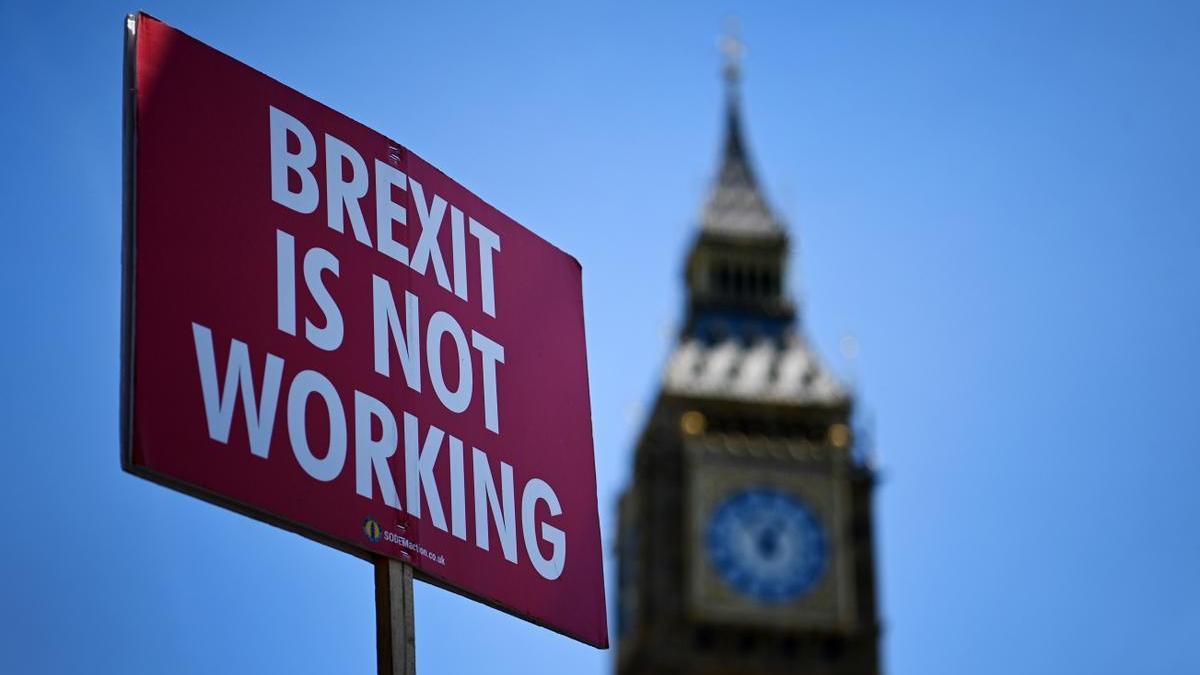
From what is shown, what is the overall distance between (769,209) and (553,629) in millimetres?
58915

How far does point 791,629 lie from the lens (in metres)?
57.7

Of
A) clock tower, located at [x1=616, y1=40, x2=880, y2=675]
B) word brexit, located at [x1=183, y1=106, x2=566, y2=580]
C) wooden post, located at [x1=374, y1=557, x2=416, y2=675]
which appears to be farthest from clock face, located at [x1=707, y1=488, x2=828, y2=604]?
wooden post, located at [x1=374, y1=557, x2=416, y2=675]

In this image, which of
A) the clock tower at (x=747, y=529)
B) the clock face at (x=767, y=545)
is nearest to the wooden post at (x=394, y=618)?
the clock tower at (x=747, y=529)

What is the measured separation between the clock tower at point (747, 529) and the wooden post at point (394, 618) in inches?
1943

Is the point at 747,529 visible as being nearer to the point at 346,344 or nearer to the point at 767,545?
the point at 767,545

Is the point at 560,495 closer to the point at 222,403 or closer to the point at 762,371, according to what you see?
the point at 222,403

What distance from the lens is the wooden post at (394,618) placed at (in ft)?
25.2

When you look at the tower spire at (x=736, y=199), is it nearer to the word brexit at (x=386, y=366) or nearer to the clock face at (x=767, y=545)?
the clock face at (x=767, y=545)

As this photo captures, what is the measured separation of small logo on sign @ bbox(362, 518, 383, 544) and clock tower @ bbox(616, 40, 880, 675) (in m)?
49.4

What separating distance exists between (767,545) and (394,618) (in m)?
50.8

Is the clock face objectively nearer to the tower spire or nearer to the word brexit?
the tower spire

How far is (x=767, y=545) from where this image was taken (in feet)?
Answer: 191

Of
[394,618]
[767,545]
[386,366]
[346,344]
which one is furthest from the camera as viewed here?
[767,545]

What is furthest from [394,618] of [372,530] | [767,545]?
[767,545]
